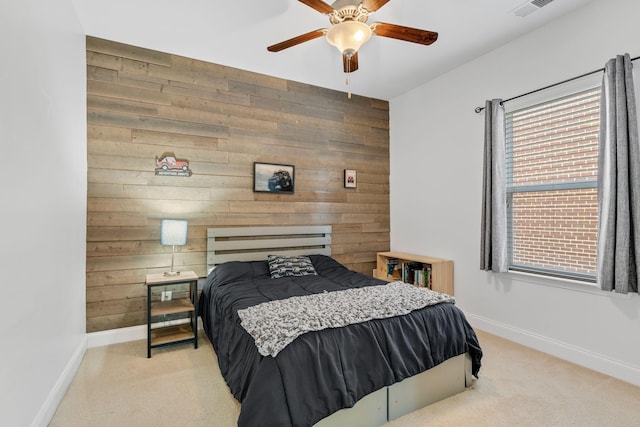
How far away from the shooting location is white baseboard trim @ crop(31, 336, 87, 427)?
189 cm

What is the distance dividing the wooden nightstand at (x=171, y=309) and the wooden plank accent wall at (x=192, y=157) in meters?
0.21

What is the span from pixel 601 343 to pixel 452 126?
251 cm

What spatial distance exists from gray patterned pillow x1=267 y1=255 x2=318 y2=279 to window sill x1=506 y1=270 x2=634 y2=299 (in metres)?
2.03

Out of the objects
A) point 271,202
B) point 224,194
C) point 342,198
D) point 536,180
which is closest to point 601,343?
point 536,180

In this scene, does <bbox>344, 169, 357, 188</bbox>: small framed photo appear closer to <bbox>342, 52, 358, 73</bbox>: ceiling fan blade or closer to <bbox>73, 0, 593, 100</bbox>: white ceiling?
<bbox>73, 0, 593, 100</bbox>: white ceiling

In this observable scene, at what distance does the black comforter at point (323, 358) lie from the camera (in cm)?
158

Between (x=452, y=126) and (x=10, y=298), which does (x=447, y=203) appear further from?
(x=10, y=298)

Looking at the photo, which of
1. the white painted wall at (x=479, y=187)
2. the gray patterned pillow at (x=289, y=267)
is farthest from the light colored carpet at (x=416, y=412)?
the gray patterned pillow at (x=289, y=267)

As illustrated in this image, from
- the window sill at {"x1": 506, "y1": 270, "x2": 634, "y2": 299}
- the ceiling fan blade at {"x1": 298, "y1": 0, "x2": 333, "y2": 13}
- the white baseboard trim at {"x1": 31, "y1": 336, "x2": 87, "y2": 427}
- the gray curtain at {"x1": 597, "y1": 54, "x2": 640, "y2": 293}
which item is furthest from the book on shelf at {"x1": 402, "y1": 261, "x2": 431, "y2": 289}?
the white baseboard trim at {"x1": 31, "y1": 336, "x2": 87, "y2": 427}

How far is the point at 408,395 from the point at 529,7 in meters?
3.09

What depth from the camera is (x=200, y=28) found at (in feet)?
9.59

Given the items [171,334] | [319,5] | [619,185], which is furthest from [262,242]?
[619,185]

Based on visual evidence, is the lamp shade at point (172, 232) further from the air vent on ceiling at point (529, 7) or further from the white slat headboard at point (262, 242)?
the air vent on ceiling at point (529, 7)

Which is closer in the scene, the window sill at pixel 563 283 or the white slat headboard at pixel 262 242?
the window sill at pixel 563 283
